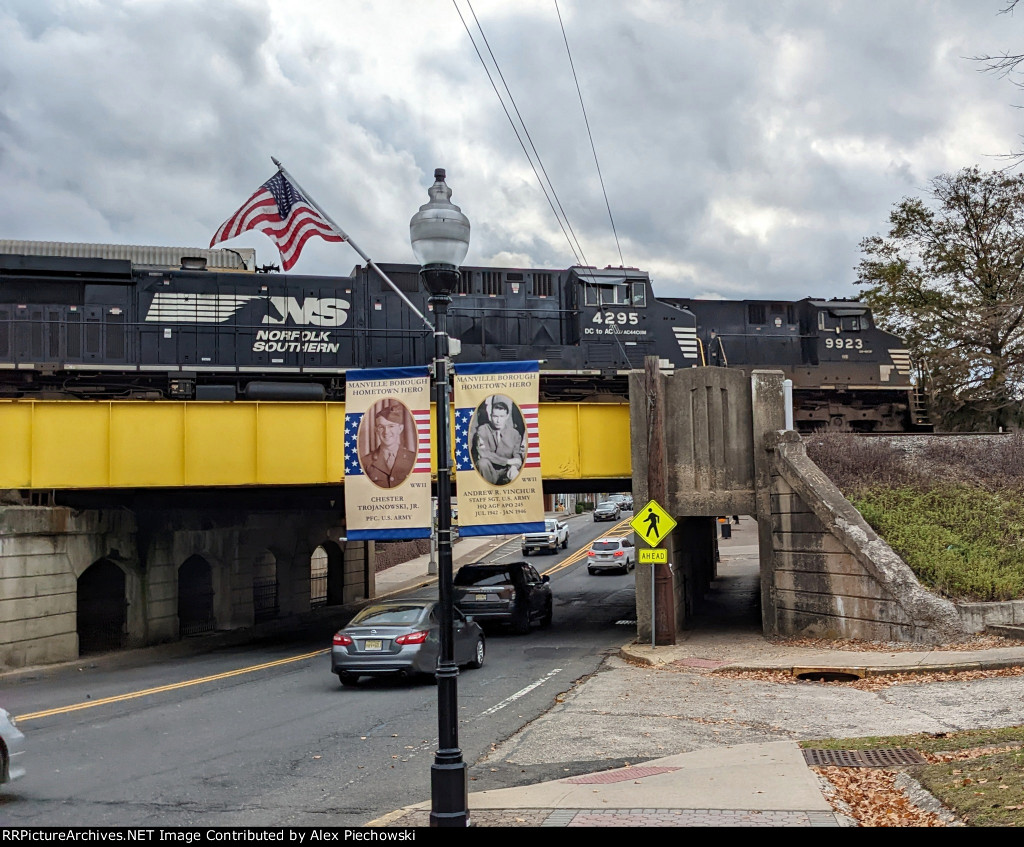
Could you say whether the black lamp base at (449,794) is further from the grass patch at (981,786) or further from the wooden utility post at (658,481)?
the wooden utility post at (658,481)

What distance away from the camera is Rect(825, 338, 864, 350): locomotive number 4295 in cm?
3144

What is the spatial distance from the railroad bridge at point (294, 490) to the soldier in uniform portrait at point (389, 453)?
1197 cm

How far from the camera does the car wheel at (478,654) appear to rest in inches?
709

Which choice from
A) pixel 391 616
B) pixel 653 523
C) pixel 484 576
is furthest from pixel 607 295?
pixel 391 616

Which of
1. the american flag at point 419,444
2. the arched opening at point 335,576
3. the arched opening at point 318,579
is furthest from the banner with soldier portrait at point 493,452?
the arched opening at point 335,576

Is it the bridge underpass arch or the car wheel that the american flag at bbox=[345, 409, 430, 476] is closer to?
the car wheel

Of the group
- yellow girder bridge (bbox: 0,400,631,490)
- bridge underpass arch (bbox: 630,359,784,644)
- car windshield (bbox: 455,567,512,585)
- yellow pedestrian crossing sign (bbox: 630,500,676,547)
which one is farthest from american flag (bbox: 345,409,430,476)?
car windshield (bbox: 455,567,512,585)

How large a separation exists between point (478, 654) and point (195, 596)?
16.1 metres

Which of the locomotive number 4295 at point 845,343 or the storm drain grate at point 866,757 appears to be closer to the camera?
the storm drain grate at point 866,757

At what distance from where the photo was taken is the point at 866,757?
9586mm

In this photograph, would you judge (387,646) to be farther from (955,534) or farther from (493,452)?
(955,534)

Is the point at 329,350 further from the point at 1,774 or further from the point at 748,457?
the point at 1,774

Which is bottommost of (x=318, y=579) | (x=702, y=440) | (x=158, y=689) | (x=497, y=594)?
(x=318, y=579)

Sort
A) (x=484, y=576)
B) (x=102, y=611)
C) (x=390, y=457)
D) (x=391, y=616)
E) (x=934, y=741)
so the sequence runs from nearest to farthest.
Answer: (x=390, y=457)
(x=934, y=741)
(x=391, y=616)
(x=484, y=576)
(x=102, y=611)
